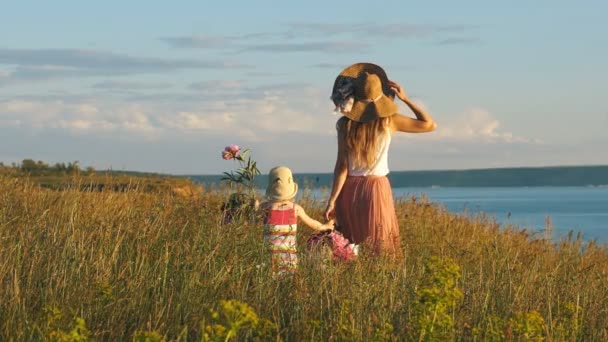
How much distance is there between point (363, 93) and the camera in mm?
9742

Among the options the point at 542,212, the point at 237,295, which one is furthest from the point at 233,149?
the point at 542,212

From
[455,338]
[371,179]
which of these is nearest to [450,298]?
[455,338]

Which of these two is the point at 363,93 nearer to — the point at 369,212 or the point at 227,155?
the point at 369,212

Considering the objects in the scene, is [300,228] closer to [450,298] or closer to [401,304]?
[401,304]

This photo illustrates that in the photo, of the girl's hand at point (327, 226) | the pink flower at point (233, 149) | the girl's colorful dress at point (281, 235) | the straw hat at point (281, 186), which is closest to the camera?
the girl's colorful dress at point (281, 235)

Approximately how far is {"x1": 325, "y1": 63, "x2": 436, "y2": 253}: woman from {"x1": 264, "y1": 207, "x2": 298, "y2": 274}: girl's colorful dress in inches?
43.5

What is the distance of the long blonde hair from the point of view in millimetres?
9430

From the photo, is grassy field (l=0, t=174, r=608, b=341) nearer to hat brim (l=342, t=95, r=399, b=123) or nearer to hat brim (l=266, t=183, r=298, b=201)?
hat brim (l=266, t=183, r=298, b=201)

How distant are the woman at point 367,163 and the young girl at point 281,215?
0.90 m

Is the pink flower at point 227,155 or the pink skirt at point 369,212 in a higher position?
the pink flower at point 227,155

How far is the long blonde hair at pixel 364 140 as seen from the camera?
943 cm

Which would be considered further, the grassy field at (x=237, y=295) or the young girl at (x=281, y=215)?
the young girl at (x=281, y=215)

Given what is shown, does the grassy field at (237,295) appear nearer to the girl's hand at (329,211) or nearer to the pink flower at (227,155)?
the girl's hand at (329,211)

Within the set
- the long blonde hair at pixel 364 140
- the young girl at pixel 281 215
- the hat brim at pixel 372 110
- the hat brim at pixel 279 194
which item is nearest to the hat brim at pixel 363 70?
the hat brim at pixel 372 110
